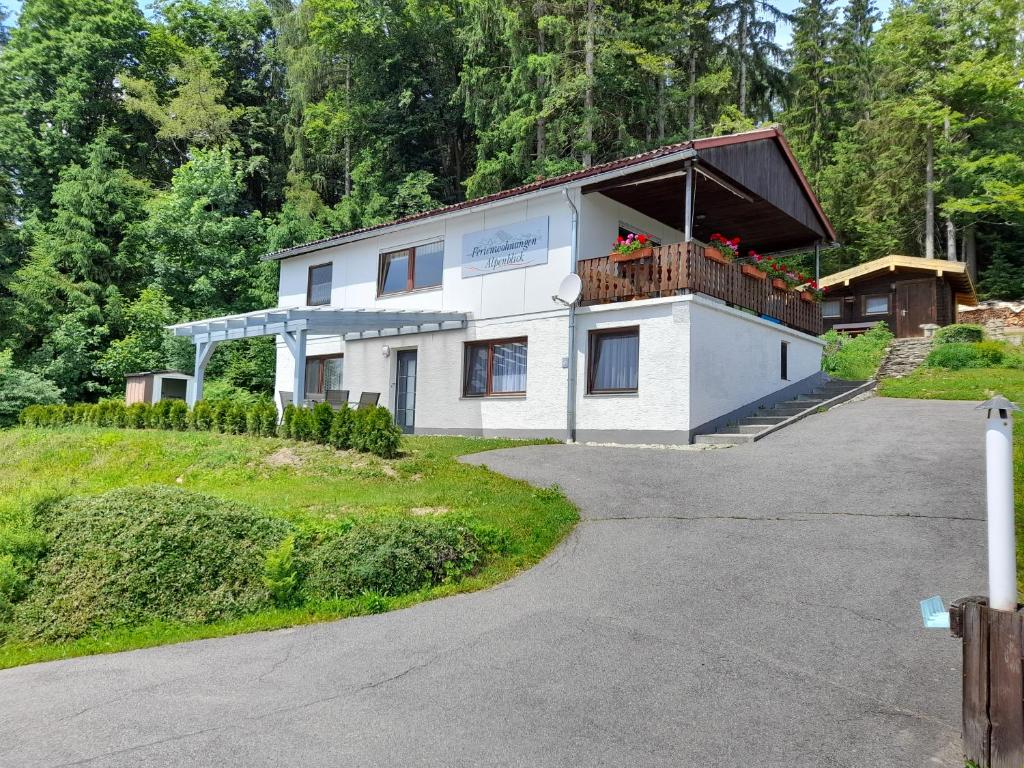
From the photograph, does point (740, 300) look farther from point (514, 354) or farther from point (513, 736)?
point (513, 736)

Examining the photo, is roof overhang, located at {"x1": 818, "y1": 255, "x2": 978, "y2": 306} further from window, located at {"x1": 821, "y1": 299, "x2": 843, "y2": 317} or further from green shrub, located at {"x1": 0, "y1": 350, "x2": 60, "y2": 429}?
green shrub, located at {"x1": 0, "y1": 350, "x2": 60, "y2": 429}

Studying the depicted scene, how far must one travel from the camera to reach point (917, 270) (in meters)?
29.2

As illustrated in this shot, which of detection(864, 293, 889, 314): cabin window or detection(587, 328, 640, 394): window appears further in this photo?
detection(864, 293, 889, 314): cabin window

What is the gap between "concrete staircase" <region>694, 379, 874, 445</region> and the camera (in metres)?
13.3

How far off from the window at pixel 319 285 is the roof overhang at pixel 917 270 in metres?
20.4

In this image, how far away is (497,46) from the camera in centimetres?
3134

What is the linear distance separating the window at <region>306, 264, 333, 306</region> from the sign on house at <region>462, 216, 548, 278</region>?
5.33 meters

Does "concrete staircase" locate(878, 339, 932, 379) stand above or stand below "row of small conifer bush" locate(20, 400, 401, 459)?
above

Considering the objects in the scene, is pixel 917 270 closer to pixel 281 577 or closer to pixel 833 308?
pixel 833 308

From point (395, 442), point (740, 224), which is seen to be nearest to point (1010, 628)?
point (395, 442)

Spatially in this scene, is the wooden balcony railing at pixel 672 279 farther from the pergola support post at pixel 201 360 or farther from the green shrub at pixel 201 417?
the pergola support post at pixel 201 360

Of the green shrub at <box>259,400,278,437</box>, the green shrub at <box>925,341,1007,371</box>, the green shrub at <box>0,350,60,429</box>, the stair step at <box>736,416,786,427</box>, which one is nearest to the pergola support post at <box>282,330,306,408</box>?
the green shrub at <box>259,400,278,437</box>

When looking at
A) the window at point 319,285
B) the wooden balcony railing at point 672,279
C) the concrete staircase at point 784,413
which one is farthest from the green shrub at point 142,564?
the window at point 319,285

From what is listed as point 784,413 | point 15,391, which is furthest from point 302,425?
point 15,391
